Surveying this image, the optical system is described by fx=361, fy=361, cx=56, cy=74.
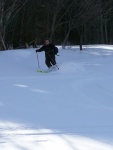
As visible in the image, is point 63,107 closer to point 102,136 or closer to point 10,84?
point 102,136

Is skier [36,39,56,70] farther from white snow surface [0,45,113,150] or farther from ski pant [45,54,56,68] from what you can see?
white snow surface [0,45,113,150]

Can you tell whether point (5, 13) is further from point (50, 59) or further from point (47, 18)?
point (50, 59)

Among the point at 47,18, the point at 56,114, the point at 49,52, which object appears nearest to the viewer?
the point at 56,114

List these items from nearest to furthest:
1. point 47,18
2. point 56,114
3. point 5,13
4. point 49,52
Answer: point 56,114
point 49,52
point 5,13
point 47,18

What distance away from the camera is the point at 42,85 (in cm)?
1123

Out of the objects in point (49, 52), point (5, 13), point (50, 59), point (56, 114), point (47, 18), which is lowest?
point (56, 114)

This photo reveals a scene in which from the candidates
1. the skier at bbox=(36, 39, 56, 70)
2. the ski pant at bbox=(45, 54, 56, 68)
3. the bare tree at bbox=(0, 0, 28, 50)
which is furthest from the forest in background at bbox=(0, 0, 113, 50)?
the ski pant at bbox=(45, 54, 56, 68)

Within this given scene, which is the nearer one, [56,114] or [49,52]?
[56,114]

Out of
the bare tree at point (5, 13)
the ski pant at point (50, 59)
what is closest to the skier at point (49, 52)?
the ski pant at point (50, 59)

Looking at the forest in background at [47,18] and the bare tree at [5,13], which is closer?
the bare tree at [5,13]

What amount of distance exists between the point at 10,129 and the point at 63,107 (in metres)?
2.00

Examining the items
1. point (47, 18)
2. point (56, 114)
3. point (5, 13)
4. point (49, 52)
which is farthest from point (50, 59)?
point (47, 18)

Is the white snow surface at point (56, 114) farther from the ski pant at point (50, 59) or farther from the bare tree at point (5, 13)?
the bare tree at point (5, 13)

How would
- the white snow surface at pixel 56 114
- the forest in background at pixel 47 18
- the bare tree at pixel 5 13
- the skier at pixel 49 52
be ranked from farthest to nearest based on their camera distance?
1. the forest in background at pixel 47 18
2. the bare tree at pixel 5 13
3. the skier at pixel 49 52
4. the white snow surface at pixel 56 114
